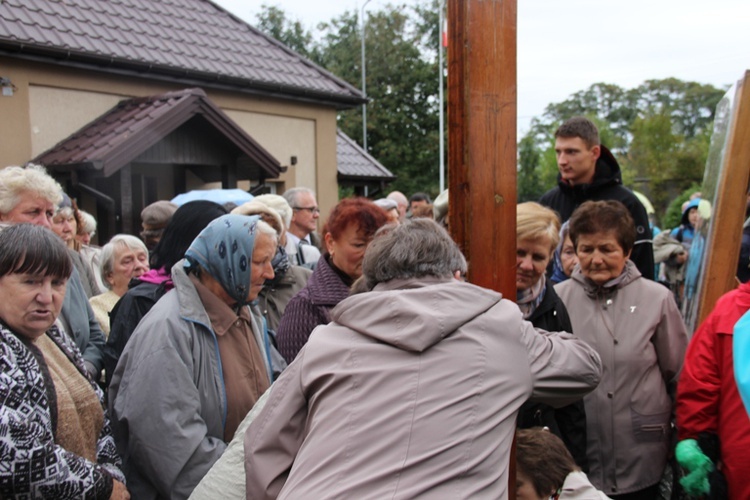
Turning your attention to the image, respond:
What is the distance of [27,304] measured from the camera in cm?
260

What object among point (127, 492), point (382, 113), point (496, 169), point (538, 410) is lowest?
point (127, 492)

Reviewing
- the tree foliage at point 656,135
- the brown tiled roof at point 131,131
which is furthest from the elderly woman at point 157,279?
the tree foliage at point 656,135

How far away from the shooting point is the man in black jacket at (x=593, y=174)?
4531 millimetres

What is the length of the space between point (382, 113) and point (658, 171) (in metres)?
20.0

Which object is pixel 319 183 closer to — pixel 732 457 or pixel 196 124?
pixel 196 124

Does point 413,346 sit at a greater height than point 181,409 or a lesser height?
greater

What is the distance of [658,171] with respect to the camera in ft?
152

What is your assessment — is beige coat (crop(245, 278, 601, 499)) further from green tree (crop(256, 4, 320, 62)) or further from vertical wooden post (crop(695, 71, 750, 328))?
green tree (crop(256, 4, 320, 62))

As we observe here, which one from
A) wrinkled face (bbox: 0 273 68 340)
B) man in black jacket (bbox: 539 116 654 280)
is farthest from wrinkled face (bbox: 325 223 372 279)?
man in black jacket (bbox: 539 116 654 280)

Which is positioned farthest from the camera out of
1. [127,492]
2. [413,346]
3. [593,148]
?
[593,148]

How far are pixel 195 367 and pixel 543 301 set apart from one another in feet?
4.85

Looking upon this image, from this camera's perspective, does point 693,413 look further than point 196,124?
No

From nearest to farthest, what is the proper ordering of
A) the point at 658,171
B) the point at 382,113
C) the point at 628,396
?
the point at 628,396
the point at 382,113
the point at 658,171

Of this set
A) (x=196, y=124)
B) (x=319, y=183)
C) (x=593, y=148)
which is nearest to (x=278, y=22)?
(x=319, y=183)
